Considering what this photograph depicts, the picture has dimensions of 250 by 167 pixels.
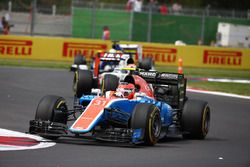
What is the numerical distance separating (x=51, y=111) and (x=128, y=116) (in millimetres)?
1269

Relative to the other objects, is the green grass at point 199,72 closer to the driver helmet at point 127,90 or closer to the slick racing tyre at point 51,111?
the driver helmet at point 127,90

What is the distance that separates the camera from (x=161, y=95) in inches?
626

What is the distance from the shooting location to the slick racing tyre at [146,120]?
1309cm

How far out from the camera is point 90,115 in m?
13.0

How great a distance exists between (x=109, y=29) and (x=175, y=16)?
12.5 ft

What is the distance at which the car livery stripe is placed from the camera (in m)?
12.7

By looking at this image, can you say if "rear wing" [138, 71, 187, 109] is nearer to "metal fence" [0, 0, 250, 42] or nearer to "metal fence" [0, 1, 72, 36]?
"metal fence" [0, 0, 250, 42]

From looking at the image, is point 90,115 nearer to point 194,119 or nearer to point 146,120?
point 146,120

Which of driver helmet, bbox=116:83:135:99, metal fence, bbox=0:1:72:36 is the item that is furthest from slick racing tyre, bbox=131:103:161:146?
metal fence, bbox=0:1:72:36

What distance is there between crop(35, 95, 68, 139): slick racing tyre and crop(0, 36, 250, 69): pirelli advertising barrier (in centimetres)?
2247

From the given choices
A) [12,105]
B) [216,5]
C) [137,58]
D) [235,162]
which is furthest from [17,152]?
[216,5]

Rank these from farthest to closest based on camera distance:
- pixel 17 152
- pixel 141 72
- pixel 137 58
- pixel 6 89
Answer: pixel 137 58 → pixel 6 89 → pixel 141 72 → pixel 17 152

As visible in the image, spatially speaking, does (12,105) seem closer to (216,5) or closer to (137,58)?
(137,58)

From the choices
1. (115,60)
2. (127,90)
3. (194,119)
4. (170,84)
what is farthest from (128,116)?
(115,60)
